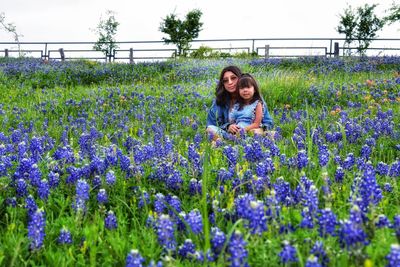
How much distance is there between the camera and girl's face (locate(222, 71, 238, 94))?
24.1 feet

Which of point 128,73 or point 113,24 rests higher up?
point 113,24

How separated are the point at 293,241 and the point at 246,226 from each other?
0.24 metres

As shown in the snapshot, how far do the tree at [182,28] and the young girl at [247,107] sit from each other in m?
28.6

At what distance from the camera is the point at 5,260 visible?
2.64 meters

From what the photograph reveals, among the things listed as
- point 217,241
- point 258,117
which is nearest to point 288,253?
point 217,241

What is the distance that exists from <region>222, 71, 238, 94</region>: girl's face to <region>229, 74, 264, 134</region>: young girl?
0.10 meters

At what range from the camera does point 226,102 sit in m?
7.67

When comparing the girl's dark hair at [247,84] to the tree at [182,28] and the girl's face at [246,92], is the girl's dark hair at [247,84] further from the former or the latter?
the tree at [182,28]

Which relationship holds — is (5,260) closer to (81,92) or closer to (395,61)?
(81,92)

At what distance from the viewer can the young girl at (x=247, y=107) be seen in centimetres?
718

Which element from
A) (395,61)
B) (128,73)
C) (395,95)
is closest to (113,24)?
(128,73)

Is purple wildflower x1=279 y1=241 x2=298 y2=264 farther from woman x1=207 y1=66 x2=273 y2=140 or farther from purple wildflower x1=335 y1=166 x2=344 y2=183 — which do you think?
woman x1=207 y1=66 x2=273 y2=140

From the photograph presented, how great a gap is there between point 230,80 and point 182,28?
29.6m

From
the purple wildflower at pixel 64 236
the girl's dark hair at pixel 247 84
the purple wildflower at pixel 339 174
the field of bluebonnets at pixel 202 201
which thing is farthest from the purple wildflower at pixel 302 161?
the girl's dark hair at pixel 247 84
